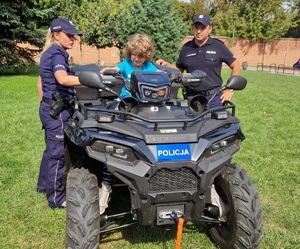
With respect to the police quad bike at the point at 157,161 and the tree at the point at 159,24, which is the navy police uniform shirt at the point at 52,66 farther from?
the tree at the point at 159,24

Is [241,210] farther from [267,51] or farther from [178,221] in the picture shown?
[267,51]

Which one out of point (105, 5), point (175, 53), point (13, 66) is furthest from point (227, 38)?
point (13, 66)

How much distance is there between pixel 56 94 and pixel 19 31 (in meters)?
15.3

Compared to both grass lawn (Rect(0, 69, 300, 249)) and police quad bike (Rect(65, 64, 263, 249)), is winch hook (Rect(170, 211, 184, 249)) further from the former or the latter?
grass lawn (Rect(0, 69, 300, 249))

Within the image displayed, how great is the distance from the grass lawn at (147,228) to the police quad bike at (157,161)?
69 centimetres

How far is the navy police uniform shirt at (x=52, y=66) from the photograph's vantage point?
3.78m

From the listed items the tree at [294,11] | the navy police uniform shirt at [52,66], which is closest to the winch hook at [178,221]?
the navy police uniform shirt at [52,66]

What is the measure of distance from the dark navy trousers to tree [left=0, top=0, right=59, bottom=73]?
48.0 ft

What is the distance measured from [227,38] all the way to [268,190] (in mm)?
41616

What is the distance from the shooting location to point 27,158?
5977mm

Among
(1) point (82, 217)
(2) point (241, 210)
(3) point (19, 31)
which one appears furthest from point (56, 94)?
(3) point (19, 31)

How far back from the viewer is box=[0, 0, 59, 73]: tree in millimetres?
17328

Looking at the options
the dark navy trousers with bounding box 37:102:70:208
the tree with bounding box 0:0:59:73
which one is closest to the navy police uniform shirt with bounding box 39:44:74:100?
the dark navy trousers with bounding box 37:102:70:208

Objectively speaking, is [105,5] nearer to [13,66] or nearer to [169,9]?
[169,9]
